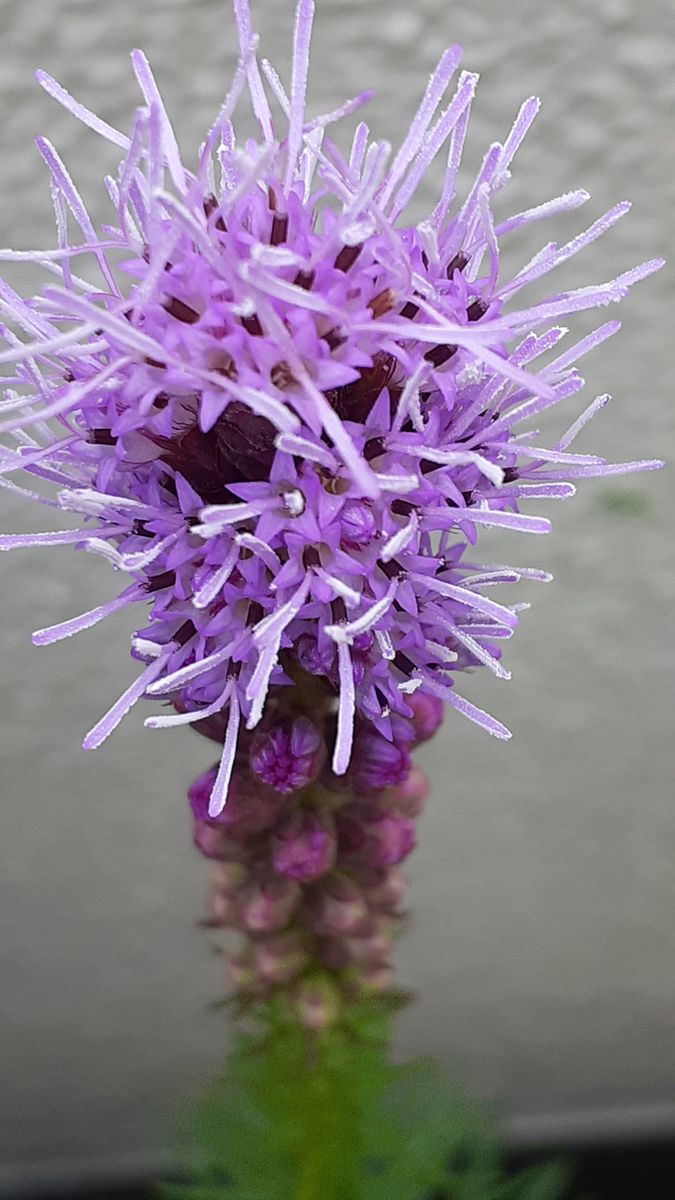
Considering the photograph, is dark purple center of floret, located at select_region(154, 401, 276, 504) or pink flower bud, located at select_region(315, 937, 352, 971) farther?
pink flower bud, located at select_region(315, 937, 352, 971)

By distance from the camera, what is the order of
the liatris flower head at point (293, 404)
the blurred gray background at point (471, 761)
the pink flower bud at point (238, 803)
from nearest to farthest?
the liatris flower head at point (293, 404), the pink flower bud at point (238, 803), the blurred gray background at point (471, 761)

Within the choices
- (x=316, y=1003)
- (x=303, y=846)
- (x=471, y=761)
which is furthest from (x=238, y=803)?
(x=471, y=761)

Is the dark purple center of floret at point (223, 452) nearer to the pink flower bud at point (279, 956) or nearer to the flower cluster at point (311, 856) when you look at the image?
the flower cluster at point (311, 856)

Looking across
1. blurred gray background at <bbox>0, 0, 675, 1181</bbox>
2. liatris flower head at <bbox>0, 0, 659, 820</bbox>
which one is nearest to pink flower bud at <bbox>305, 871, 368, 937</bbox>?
liatris flower head at <bbox>0, 0, 659, 820</bbox>

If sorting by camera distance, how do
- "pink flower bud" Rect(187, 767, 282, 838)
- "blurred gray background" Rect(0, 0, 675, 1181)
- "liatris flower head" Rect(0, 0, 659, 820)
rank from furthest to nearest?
"blurred gray background" Rect(0, 0, 675, 1181) < "pink flower bud" Rect(187, 767, 282, 838) < "liatris flower head" Rect(0, 0, 659, 820)

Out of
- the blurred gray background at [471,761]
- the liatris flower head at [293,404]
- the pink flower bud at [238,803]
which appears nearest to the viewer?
the liatris flower head at [293,404]

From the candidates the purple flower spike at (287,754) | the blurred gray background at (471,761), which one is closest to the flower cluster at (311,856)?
the purple flower spike at (287,754)

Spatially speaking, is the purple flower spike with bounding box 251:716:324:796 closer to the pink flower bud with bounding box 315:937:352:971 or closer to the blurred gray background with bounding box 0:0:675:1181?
the pink flower bud with bounding box 315:937:352:971
